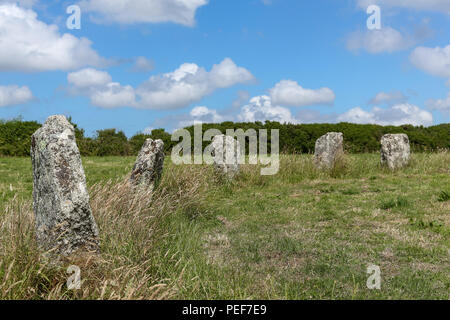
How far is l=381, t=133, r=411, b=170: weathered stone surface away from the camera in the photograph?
46.8ft

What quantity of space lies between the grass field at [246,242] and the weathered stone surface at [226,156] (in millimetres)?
331

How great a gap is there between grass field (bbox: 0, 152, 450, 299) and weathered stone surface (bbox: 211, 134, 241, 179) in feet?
1.09

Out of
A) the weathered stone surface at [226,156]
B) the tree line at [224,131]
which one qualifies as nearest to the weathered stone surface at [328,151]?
the weathered stone surface at [226,156]

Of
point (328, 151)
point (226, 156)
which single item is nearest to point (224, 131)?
point (328, 151)

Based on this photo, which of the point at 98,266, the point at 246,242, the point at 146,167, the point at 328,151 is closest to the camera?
the point at 98,266

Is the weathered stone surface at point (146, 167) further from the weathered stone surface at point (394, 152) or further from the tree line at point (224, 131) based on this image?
the tree line at point (224, 131)

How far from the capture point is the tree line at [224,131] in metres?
22.2

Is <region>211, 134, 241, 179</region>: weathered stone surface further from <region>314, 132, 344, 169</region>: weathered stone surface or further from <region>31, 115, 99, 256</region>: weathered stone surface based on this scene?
<region>31, 115, 99, 256</region>: weathered stone surface

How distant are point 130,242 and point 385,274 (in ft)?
10.2

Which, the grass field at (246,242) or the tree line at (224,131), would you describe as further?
the tree line at (224,131)

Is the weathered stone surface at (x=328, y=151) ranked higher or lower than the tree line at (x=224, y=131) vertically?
lower

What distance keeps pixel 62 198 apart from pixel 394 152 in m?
12.0

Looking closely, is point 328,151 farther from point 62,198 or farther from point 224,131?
point 62,198

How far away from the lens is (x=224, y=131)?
73.0 feet
